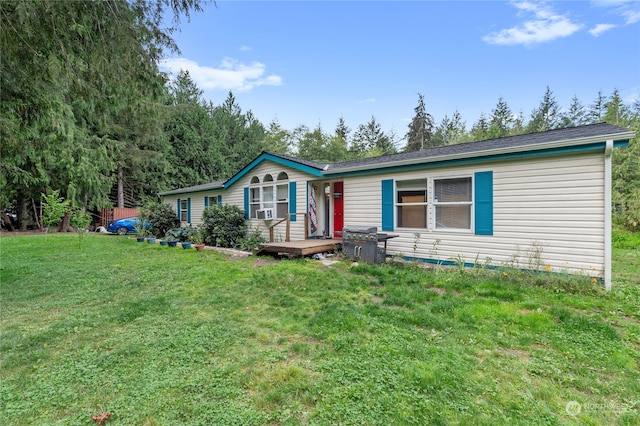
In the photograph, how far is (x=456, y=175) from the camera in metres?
6.46

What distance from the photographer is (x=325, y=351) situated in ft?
9.37

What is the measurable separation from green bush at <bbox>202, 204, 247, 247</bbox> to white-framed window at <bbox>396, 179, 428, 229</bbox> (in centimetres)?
577

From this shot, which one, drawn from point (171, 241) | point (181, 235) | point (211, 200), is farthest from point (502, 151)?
point (181, 235)

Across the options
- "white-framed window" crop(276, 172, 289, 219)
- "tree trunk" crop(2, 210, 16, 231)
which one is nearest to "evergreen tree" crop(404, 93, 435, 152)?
"white-framed window" crop(276, 172, 289, 219)

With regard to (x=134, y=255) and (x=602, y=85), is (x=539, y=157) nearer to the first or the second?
(x=134, y=255)

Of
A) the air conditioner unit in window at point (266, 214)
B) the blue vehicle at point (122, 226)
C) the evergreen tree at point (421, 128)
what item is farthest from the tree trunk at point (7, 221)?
the evergreen tree at point (421, 128)

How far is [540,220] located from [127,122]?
24797 millimetres

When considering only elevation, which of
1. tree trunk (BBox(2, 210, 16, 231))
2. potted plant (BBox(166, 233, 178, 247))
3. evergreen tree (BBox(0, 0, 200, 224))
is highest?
evergreen tree (BBox(0, 0, 200, 224))

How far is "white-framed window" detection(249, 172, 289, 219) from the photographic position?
10117 mm

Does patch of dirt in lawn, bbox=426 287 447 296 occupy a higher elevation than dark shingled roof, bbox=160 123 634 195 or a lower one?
lower

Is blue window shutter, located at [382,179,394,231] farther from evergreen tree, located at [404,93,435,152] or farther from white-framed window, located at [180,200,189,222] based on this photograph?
evergreen tree, located at [404,93,435,152]

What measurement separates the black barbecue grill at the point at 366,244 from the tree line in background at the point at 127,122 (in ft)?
15.9

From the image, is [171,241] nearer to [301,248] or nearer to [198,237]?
[198,237]

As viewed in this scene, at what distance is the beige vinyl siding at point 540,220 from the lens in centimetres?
500
